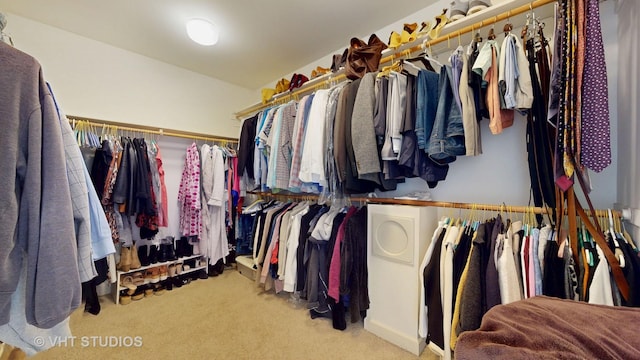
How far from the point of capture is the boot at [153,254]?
2362 millimetres

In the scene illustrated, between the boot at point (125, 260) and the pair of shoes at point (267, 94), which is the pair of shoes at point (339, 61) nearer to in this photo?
the pair of shoes at point (267, 94)

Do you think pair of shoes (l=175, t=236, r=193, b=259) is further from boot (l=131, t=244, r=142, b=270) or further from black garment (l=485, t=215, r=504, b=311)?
black garment (l=485, t=215, r=504, b=311)

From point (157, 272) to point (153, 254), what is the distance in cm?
19

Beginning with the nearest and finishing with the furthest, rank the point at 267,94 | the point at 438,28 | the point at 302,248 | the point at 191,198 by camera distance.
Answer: the point at 438,28 < the point at 302,248 < the point at 191,198 < the point at 267,94

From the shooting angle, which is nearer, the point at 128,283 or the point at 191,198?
the point at 128,283

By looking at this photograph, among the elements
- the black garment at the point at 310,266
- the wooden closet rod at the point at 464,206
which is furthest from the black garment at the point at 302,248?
the wooden closet rod at the point at 464,206

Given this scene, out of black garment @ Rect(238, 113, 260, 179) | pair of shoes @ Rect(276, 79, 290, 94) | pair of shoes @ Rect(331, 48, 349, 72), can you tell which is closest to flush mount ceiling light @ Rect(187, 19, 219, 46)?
pair of shoes @ Rect(276, 79, 290, 94)

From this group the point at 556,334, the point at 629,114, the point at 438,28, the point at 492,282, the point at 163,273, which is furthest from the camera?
the point at 163,273

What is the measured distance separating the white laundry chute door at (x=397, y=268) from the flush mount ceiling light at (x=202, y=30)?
1.88m

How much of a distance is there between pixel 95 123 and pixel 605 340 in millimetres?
3308

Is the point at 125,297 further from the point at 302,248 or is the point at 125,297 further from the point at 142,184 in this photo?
the point at 302,248

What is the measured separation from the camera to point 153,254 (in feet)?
7.88

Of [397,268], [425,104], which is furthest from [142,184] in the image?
[425,104]

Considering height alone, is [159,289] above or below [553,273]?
below
